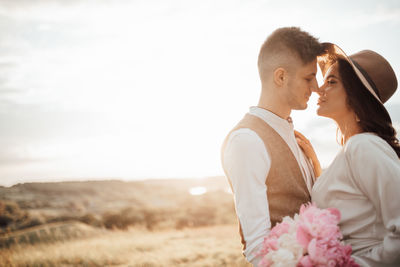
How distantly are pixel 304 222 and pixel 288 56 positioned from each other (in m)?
1.56

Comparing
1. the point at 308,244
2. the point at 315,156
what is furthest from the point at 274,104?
the point at 308,244

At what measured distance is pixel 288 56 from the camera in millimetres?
2979

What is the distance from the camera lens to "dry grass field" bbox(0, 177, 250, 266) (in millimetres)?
8930

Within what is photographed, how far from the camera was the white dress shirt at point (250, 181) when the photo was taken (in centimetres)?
234

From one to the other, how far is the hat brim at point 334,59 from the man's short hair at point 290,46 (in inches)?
4.1

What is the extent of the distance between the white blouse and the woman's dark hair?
529 millimetres

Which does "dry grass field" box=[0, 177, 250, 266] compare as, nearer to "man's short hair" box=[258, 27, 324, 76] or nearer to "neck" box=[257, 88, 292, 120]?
"neck" box=[257, 88, 292, 120]

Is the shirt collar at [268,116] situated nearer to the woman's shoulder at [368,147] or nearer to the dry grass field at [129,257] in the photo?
the woman's shoulder at [368,147]

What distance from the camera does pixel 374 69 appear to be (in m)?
3.05

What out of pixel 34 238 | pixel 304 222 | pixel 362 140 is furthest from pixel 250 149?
pixel 34 238

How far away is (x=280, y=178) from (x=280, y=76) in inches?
38.1

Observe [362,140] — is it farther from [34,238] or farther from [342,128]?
[34,238]

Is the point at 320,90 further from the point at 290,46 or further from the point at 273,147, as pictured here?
the point at 273,147

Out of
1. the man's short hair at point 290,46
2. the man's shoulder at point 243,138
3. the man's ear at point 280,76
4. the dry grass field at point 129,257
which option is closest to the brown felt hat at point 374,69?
the man's short hair at point 290,46
